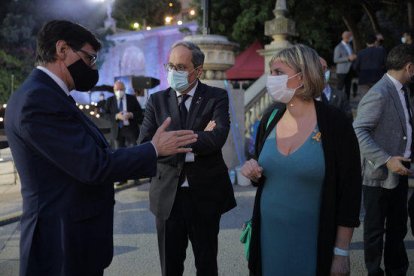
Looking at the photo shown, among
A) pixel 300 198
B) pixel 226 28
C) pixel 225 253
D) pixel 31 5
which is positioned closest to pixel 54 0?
pixel 31 5

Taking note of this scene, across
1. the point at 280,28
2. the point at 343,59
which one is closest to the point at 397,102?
the point at 280,28

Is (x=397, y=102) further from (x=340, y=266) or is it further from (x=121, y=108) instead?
(x=121, y=108)

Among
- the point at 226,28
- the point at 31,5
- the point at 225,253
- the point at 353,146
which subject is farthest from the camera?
the point at 31,5

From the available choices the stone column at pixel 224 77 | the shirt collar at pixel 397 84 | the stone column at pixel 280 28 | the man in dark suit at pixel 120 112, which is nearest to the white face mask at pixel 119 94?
the man in dark suit at pixel 120 112

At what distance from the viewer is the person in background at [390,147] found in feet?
10.9

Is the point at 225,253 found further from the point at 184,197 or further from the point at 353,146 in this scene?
the point at 353,146

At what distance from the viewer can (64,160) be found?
1.89 metres

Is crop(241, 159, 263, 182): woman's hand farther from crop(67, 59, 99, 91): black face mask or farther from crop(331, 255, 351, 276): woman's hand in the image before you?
crop(67, 59, 99, 91): black face mask

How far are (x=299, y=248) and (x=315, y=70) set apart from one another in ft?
3.17

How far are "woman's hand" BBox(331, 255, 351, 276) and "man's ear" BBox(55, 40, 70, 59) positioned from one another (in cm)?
175

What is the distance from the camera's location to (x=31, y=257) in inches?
80.4

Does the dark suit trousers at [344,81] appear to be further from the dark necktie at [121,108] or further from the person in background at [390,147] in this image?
the person in background at [390,147]

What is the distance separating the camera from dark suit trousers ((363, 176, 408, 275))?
11.7 ft

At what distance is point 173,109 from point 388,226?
2.19 m
